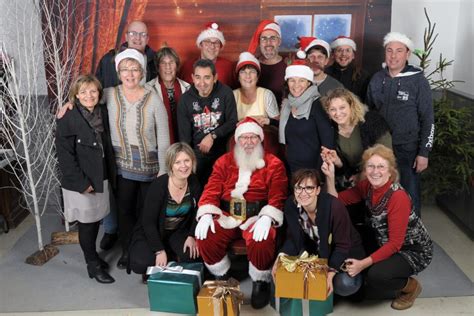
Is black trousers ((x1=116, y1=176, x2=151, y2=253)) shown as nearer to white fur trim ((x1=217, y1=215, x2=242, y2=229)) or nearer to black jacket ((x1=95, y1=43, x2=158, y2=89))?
white fur trim ((x1=217, y1=215, x2=242, y2=229))

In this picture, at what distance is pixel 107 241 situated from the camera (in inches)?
165

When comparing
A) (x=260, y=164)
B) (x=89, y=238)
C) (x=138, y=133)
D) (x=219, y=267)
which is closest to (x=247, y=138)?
(x=260, y=164)

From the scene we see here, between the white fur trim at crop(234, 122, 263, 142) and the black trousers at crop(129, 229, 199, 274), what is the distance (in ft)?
2.53

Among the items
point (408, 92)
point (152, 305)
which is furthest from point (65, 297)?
point (408, 92)

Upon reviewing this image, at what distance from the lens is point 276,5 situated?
14.8 feet

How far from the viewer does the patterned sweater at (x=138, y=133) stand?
11.6 ft

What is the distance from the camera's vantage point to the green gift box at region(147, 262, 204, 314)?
306 cm

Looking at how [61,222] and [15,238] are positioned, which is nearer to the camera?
[15,238]

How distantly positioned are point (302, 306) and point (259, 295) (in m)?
0.40

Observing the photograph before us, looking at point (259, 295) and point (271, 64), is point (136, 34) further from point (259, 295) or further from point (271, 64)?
point (259, 295)

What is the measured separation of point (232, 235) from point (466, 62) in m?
2.94

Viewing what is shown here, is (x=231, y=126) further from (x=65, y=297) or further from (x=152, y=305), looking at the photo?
(x=65, y=297)

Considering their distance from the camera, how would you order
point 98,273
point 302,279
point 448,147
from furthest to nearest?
point 448,147, point 98,273, point 302,279

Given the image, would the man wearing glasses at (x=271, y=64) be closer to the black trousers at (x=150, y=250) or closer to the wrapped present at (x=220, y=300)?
the black trousers at (x=150, y=250)
